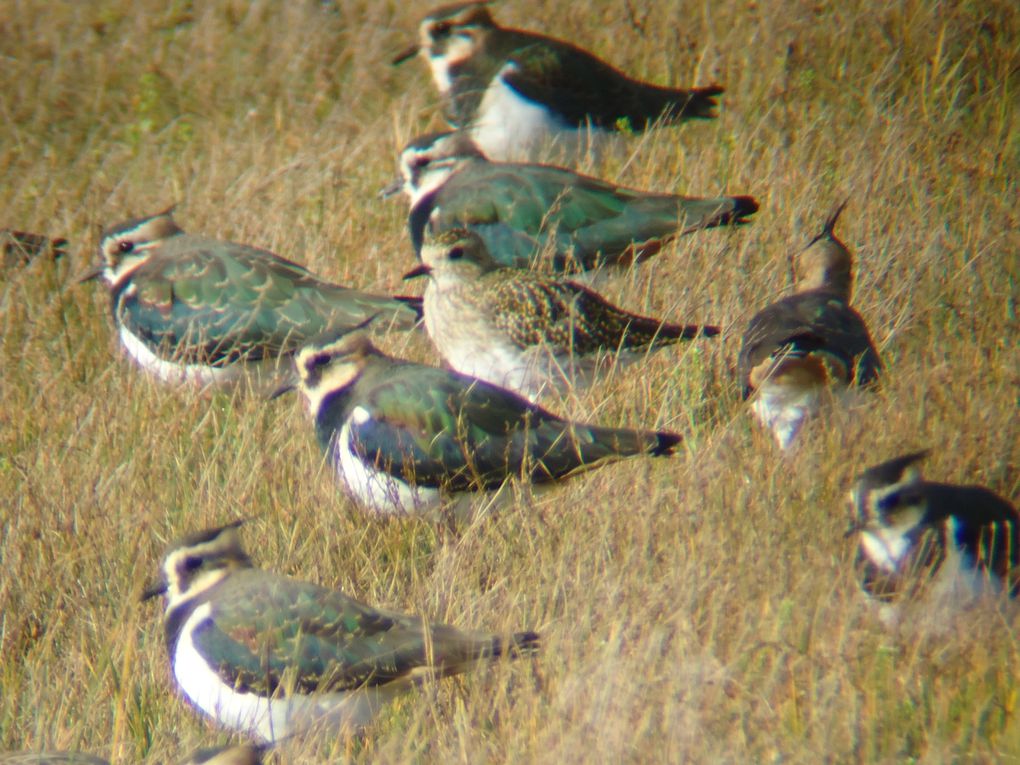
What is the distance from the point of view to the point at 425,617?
14.6ft

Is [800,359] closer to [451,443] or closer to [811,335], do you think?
[811,335]

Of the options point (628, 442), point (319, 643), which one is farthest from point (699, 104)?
point (319, 643)

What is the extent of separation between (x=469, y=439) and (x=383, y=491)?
0.41m

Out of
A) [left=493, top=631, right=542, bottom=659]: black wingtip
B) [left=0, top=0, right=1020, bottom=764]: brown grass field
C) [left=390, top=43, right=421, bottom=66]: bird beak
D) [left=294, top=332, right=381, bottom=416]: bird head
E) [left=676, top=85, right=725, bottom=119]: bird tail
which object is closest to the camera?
[left=0, top=0, right=1020, bottom=764]: brown grass field

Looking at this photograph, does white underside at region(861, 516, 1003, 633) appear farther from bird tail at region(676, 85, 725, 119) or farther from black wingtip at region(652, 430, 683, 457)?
bird tail at region(676, 85, 725, 119)

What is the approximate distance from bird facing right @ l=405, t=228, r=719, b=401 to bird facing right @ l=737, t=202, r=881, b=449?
443 mm

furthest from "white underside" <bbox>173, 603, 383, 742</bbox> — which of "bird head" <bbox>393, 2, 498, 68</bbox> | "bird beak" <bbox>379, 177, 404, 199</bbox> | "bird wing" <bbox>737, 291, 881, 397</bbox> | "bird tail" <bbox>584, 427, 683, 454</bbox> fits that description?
"bird head" <bbox>393, 2, 498, 68</bbox>

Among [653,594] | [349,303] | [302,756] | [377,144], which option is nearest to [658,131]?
Answer: [377,144]

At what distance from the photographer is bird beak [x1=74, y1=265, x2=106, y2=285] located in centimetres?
760

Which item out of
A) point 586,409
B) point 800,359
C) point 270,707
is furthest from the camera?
point 586,409

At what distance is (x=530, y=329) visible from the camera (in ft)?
21.7

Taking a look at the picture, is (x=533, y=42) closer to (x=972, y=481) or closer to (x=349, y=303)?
(x=349, y=303)

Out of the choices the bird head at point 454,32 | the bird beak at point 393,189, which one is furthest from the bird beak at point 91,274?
the bird head at point 454,32

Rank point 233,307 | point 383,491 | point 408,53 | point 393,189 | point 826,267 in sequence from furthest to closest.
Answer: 1. point 408,53
2. point 393,189
3. point 233,307
4. point 826,267
5. point 383,491
